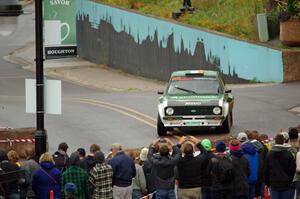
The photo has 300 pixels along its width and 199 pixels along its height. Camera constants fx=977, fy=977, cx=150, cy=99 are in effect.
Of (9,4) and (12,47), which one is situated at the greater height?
(9,4)

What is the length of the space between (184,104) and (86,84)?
75.3 feet

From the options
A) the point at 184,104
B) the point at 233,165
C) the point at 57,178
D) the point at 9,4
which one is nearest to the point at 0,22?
the point at 9,4

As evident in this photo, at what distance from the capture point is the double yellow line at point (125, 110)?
2941 centimetres

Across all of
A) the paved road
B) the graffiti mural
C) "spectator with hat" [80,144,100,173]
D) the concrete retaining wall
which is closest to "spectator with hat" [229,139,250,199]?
"spectator with hat" [80,144,100,173]

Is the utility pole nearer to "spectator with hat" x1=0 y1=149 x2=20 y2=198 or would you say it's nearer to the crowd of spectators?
the crowd of spectators

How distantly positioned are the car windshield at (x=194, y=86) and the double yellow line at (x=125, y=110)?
1.29 metres

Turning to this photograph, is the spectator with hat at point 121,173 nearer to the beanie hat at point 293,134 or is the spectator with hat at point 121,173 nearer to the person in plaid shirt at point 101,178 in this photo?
the person in plaid shirt at point 101,178

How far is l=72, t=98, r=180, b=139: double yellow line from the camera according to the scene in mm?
29411

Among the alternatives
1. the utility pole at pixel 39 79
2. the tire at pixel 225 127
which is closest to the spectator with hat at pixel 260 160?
the utility pole at pixel 39 79

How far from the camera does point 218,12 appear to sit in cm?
4703

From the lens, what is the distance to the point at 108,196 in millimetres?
16141

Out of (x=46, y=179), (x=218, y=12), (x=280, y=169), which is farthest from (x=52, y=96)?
(x=218, y=12)

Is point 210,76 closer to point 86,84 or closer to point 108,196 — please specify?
point 108,196

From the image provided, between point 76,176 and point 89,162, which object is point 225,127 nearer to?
point 89,162
